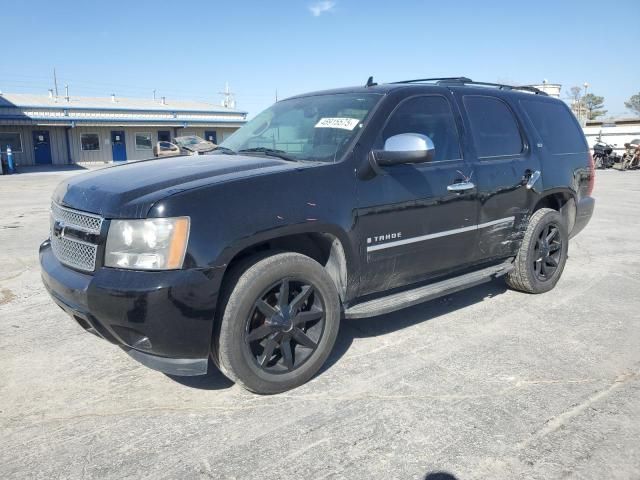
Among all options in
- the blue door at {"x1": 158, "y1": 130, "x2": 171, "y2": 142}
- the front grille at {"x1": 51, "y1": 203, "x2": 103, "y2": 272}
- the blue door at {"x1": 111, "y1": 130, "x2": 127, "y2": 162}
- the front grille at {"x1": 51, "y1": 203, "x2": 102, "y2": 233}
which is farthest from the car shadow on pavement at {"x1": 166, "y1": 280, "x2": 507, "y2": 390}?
the blue door at {"x1": 158, "y1": 130, "x2": 171, "y2": 142}

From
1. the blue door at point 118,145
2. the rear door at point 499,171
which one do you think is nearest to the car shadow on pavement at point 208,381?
the rear door at point 499,171

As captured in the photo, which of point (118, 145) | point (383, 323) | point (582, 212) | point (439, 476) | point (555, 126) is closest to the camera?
point (439, 476)

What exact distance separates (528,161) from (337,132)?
7.02 feet

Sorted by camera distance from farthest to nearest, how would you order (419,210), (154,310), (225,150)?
(225,150) < (419,210) < (154,310)

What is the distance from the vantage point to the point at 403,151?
10.9ft

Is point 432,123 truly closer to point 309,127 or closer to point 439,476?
point 309,127

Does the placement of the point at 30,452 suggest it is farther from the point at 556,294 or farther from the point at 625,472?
the point at 556,294

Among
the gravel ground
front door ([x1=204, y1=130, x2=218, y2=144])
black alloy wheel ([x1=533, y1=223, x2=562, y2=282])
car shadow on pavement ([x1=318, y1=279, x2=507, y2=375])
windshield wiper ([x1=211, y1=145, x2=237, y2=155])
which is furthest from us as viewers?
front door ([x1=204, y1=130, x2=218, y2=144])

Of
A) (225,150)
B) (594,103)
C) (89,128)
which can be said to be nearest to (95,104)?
Result: (89,128)

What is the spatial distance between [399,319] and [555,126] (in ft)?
9.00

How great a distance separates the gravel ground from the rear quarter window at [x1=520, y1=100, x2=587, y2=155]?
174cm

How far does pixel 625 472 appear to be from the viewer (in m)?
2.37

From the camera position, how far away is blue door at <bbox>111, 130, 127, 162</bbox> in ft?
118

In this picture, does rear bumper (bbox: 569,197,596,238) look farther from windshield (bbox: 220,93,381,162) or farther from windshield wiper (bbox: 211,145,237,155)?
windshield wiper (bbox: 211,145,237,155)
